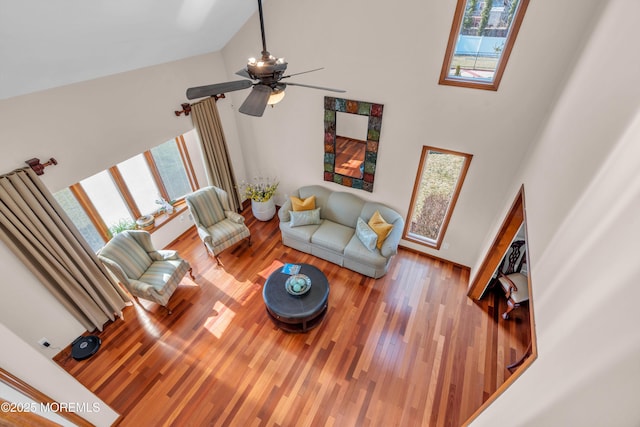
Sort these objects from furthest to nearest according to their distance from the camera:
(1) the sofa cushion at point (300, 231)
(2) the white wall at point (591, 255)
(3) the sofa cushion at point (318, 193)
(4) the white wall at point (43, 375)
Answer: (3) the sofa cushion at point (318, 193), (1) the sofa cushion at point (300, 231), (4) the white wall at point (43, 375), (2) the white wall at point (591, 255)

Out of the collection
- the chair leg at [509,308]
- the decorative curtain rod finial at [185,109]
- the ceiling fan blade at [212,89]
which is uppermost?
the ceiling fan blade at [212,89]

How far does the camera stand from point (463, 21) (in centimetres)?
345

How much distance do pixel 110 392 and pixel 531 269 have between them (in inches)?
189

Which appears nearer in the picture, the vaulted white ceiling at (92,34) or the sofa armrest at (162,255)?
the vaulted white ceiling at (92,34)

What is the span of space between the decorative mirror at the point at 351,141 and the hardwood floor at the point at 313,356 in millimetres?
1772

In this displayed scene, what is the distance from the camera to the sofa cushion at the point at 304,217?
5270mm

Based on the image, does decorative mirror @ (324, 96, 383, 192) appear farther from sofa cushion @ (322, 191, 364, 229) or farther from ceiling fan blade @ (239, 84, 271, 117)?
ceiling fan blade @ (239, 84, 271, 117)

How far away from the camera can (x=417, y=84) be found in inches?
155

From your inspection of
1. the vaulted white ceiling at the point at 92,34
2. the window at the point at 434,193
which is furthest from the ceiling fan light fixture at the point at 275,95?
the window at the point at 434,193

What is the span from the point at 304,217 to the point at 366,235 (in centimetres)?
119

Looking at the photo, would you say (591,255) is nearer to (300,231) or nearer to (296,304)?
(296,304)

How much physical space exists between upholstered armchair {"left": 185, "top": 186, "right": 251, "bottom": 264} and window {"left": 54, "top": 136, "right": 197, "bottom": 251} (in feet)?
2.31

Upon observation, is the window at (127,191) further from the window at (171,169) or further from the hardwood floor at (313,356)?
the hardwood floor at (313,356)

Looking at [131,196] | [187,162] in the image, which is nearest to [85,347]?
[131,196]
